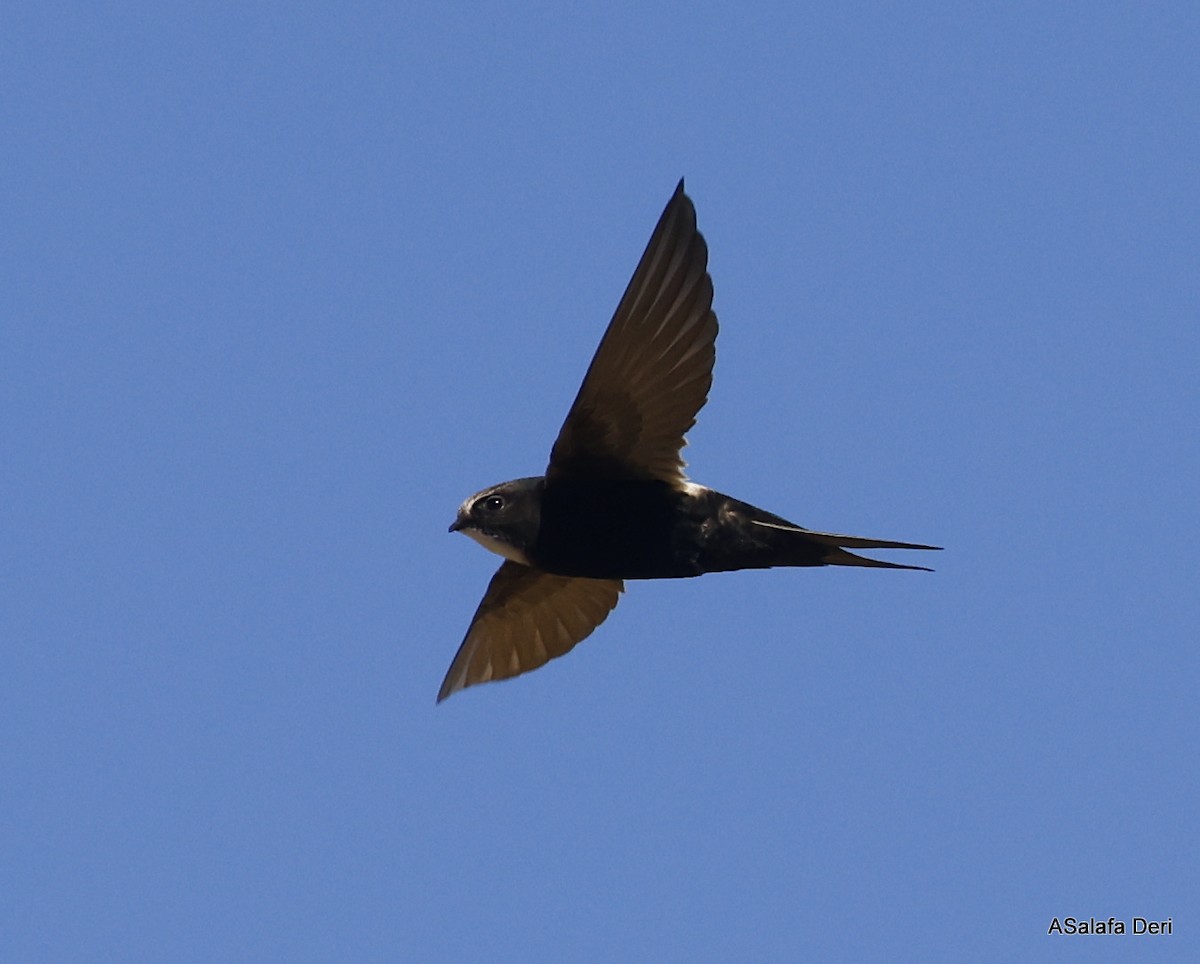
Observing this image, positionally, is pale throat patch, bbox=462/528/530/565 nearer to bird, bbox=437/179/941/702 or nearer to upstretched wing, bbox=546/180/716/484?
bird, bbox=437/179/941/702

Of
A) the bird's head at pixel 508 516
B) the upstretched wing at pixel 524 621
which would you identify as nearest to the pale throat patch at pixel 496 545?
the bird's head at pixel 508 516

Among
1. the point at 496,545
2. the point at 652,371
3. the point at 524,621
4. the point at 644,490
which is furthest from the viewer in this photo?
the point at 524,621

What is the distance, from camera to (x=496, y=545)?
844 centimetres

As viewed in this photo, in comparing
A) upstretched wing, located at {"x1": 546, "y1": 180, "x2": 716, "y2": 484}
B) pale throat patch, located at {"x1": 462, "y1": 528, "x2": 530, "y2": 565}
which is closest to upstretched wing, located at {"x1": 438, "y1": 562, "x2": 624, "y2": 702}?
pale throat patch, located at {"x1": 462, "y1": 528, "x2": 530, "y2": 565}

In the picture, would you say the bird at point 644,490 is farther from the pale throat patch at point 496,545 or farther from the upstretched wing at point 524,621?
the upstretched wing at point 524,621

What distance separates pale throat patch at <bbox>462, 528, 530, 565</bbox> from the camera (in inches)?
330

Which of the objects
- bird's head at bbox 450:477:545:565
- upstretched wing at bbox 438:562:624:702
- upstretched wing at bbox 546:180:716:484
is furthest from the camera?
upstretched wing at bbox 438:562:624:702

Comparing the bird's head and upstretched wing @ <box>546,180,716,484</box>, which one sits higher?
upstretched wing @ <box>546,180,716,484</box>

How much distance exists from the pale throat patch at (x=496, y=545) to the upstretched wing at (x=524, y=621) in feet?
3.08

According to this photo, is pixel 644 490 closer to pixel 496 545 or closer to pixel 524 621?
pixel 496 545

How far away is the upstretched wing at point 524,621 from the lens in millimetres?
9469

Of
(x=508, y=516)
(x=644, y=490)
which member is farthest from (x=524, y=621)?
(x=644, y=490)

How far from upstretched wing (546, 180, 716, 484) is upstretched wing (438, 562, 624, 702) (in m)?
1.25

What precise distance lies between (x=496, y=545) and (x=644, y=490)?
0.73m
